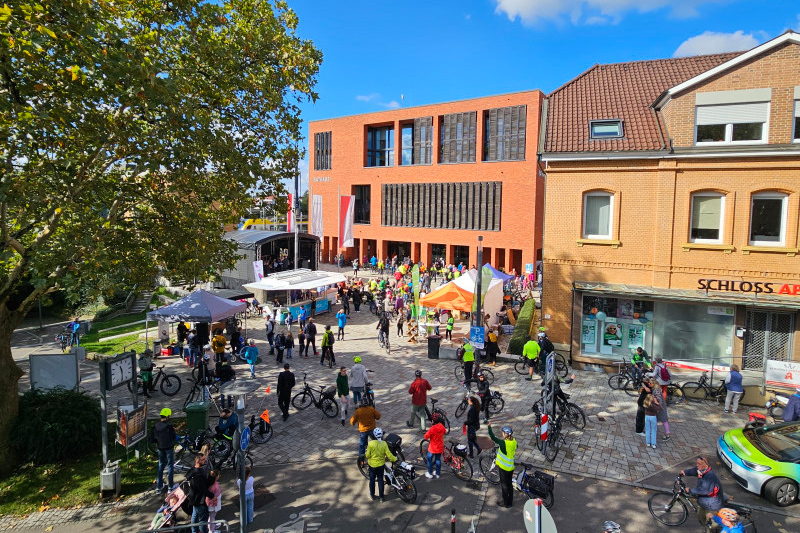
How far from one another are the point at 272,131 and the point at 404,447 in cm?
856

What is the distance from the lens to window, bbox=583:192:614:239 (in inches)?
657

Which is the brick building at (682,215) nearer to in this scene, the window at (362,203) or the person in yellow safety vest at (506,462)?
the person in yellow safety vest at (506,462)

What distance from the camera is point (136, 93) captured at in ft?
27.3

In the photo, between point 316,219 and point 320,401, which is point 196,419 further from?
point 316,219

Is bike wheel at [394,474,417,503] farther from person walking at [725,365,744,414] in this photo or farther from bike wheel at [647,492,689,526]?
person walking at [725,365,744,414]

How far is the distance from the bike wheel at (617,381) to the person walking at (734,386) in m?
2.73

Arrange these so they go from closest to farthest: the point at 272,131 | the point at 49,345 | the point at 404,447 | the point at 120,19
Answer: the point at 120,19, the point at 404,447, the point at 272,131, the point at 49,345

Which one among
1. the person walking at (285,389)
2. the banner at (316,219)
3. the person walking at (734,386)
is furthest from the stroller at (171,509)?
the banner at (316,219)

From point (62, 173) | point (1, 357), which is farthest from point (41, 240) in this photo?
point (1, 357)

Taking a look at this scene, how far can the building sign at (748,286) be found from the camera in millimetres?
14195

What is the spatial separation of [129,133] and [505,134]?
3498 centimetres

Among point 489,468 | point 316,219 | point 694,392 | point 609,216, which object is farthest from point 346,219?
point 489,468

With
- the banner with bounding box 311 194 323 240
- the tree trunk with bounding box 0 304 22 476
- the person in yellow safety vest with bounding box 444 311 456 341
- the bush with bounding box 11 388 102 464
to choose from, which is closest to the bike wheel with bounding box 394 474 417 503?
the bush with bounding box 11 388 102 464

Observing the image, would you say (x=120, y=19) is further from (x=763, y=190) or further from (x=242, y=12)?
(x=763, y=190)
